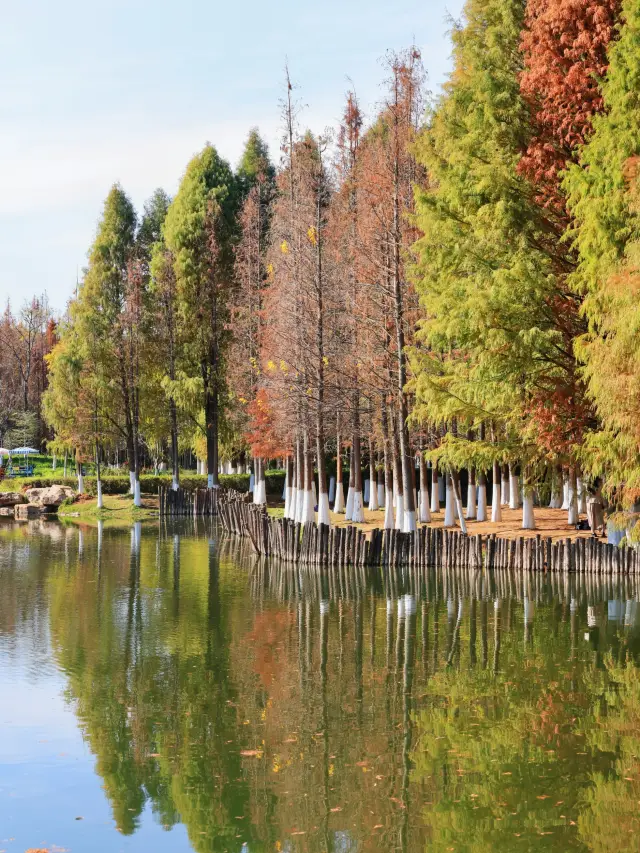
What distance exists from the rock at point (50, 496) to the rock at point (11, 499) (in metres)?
0.69

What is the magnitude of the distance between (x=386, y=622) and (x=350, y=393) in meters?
16.5

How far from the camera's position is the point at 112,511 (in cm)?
5153

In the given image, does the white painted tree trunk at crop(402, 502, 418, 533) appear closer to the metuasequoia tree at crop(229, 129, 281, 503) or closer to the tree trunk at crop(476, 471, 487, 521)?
the tree trunk at crop(476, 471, 487, 521)

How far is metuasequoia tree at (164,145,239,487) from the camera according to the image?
5566cm

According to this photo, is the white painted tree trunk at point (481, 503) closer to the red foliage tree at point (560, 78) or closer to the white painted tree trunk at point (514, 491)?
the white painted tree trunk at point (514, 491)

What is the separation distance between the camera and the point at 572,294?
2373cm

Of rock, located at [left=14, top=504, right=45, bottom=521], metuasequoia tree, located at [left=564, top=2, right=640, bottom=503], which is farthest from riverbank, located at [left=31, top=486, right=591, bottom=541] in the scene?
metuasequoia tree, located at [left=564, top=2, right=640, bottom=503]

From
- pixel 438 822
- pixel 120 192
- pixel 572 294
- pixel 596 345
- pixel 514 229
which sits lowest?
pixel 438 822

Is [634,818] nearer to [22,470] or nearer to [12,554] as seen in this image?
[12,554]

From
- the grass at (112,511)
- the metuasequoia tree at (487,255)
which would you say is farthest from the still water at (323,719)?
the grass at (112,511)

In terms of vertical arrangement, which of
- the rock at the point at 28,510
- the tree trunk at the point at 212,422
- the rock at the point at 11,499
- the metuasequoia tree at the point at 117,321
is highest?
the metuasequoia tree at the point at 117,321

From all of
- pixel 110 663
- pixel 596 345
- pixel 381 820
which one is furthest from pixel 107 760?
pixel 596 345

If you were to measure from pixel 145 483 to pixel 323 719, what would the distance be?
44525mm

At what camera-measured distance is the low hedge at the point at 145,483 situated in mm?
56875
